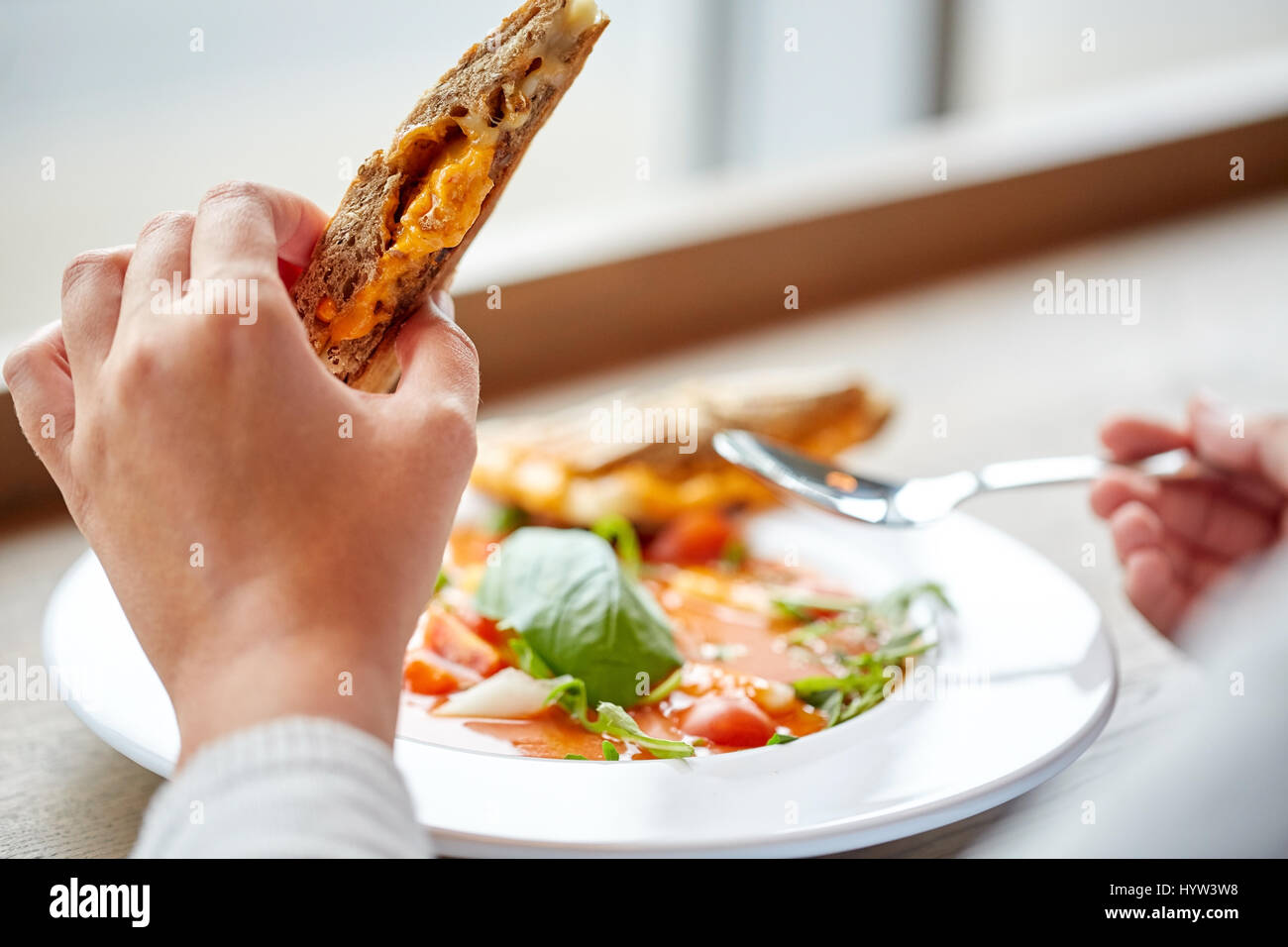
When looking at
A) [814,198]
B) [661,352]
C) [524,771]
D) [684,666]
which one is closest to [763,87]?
[814,198]

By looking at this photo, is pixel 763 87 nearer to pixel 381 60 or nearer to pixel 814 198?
pixel 814 198

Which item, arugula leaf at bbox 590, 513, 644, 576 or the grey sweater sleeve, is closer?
the grey sweater sleeve

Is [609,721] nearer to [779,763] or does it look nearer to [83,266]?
[779,763]

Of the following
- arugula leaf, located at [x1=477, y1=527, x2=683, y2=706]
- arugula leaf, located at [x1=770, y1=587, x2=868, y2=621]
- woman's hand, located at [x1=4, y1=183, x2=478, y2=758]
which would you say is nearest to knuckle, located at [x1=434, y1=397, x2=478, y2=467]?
woman's hand, located at [x1=4, y1=183, x2=478, y2=758]

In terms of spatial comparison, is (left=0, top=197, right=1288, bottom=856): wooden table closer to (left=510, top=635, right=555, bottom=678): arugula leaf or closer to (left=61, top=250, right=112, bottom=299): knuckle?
(left=510, top=635, right=555, bottom=678): arugula leaf

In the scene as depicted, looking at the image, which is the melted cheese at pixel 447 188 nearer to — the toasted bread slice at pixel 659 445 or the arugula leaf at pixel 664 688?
the arugula leaf at pixel 664 688

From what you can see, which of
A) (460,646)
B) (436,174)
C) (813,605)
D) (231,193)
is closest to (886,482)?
(813,605)

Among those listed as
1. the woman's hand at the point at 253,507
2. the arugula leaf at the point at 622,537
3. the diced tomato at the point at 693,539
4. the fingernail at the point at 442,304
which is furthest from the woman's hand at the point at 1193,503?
the woman's hand at the point at 253,507
